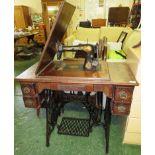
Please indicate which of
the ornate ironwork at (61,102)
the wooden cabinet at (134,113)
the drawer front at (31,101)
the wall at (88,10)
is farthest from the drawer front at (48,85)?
the wall at (88,10)

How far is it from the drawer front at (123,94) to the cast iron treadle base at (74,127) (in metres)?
0.68

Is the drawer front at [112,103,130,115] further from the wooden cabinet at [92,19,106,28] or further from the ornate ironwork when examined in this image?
the wooden cabinet at [92,19,106,28]

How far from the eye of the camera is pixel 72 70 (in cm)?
146

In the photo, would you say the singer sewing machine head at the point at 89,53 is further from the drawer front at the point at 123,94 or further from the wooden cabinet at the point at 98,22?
the wooden cabinet at the point at 98,22

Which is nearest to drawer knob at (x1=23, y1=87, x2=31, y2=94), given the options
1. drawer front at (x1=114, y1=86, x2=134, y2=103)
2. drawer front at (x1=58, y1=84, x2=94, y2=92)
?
drawer front at (x1=58, y1=84, x2=94, y2=92)

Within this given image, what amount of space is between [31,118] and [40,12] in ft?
20.1

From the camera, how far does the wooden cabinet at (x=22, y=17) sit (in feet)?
22.2
